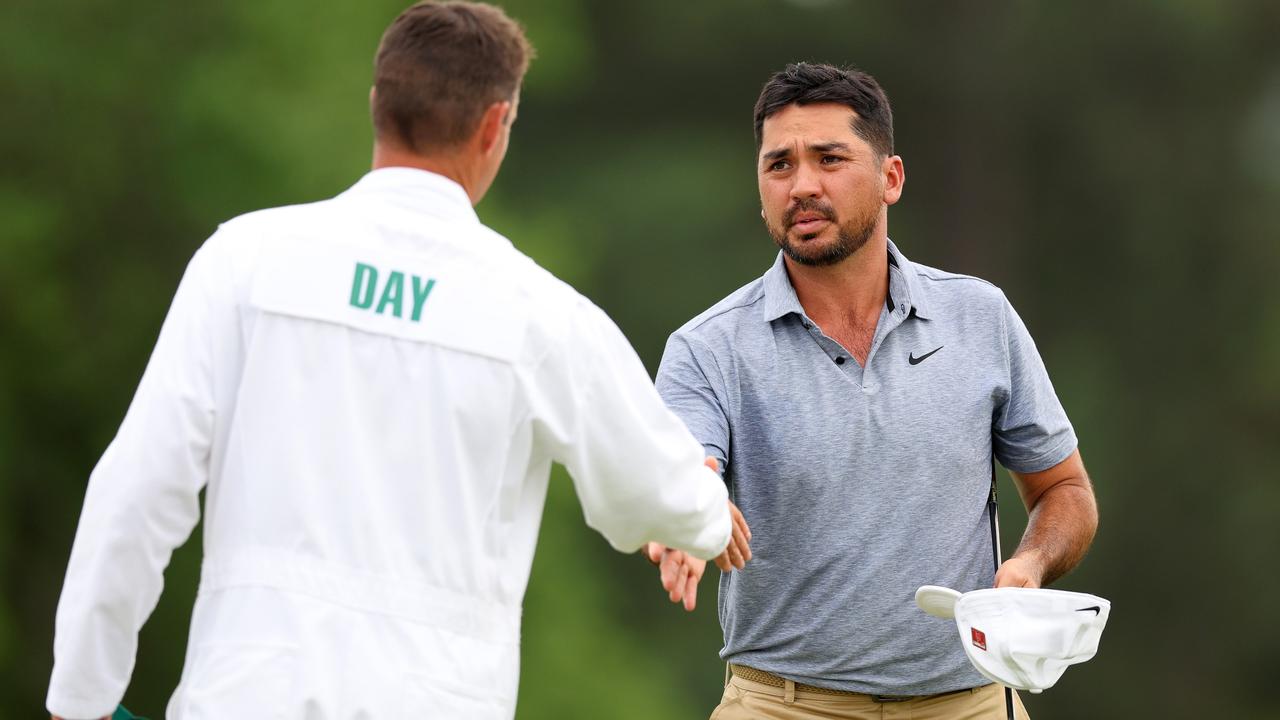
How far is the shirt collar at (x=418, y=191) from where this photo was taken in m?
2.94

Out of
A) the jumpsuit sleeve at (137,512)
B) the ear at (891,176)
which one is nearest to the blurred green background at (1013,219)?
the ear at (891,176)

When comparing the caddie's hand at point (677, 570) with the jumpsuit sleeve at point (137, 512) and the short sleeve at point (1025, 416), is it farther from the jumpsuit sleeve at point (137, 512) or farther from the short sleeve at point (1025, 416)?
the jumpsuit sleeve at point (137, 512)

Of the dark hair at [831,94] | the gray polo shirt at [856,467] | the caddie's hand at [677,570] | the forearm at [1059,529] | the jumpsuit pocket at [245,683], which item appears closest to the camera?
the jumpsuit pocket at [245,683]

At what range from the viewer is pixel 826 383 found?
13.1 ft

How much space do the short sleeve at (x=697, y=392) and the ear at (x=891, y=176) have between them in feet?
2.15

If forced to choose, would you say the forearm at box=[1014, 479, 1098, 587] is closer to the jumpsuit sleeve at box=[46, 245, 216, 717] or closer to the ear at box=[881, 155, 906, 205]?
the ear at box=[881, 155, 906, 205]

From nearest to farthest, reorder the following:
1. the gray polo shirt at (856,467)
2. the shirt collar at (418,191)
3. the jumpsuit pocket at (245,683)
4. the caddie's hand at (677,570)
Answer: the jumpsuit pocket at (245,683)
the shirt collar at (418,191)
the caddie's hand at (677,570)
the gray polo shirt at (856,467)

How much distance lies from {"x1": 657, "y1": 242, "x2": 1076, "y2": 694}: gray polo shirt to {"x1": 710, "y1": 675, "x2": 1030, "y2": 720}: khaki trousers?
0.04 metres

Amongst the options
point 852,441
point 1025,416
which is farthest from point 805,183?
point 1025,416

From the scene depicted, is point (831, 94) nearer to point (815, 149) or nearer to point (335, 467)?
point (815, 149)

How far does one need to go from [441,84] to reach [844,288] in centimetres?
149

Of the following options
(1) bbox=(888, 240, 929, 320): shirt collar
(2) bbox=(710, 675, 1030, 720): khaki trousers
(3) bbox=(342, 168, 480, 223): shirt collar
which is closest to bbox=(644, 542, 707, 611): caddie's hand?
(2) bbox=(710, 675, 1030, 720): khaki trousers

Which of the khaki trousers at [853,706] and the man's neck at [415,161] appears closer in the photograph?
the man's neck at [415,161]

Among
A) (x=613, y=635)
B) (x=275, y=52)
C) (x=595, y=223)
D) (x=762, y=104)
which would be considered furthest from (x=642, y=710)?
(x=762, y=104)
